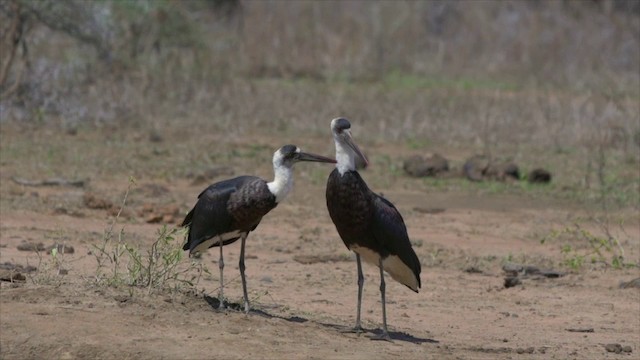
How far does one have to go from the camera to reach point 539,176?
44.2 feet

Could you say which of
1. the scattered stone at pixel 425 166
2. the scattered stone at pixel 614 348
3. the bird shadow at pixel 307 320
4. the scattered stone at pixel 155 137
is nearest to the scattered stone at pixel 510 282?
the scattered stone at pixel 614 348

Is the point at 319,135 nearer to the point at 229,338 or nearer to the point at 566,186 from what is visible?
the point at 566,186

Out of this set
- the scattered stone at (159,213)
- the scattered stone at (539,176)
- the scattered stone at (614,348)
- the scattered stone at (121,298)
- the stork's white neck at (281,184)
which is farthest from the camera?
the scattered stone at (539,176)

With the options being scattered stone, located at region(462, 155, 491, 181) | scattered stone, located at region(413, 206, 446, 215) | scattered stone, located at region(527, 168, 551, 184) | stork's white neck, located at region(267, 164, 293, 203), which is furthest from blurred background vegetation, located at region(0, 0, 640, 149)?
stork's white neck, located at region(267, 164, 293, 203)

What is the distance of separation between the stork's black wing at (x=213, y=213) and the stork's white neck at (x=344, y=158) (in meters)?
0.54

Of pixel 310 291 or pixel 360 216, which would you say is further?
pixel 310 291

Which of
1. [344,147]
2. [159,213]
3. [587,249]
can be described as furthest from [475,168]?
[344,147]

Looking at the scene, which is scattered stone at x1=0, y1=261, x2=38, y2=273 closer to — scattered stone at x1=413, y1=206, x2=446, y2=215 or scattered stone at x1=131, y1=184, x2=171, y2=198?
scattered stone at x1=131, y1=184, x2=171, y2=198

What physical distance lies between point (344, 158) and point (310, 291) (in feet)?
6.32

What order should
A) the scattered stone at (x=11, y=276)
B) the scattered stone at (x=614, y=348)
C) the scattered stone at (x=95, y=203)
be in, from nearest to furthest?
the scattered stone at (x=11, y=276), the scattered stone at (x=614, y=348), the scattered stone at (x=95, y=203)

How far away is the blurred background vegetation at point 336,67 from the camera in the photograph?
52.0 ft

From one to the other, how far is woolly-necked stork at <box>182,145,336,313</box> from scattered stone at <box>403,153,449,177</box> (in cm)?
640

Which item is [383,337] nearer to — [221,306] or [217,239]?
[221,306]

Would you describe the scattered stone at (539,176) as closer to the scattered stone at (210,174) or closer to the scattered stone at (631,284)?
the scattered stone at (210,174)
